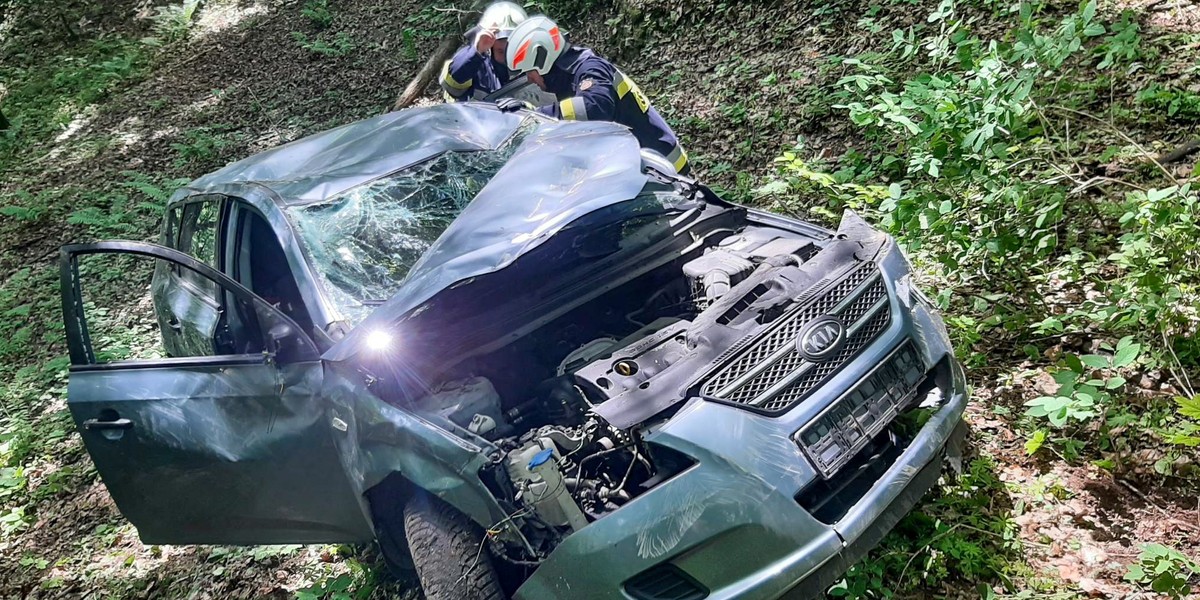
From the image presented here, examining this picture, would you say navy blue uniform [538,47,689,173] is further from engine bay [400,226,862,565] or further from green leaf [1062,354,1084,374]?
green leaf [1062,354,1084,374]

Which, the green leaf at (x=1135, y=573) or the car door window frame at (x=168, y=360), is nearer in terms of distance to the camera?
the green leaf at (x=1135, y=573)

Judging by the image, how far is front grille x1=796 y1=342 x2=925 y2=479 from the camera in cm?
248

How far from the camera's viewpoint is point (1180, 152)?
13.3 ft

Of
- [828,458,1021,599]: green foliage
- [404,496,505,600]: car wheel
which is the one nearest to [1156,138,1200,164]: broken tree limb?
[828,458,1021,599]: green foliage

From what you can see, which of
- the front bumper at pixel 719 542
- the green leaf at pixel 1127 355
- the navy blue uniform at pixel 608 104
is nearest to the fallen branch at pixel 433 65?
the navy blue uniform at pixel 608 104

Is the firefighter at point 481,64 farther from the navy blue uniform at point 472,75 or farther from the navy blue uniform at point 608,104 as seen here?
the navy blue uniform at point 608,104

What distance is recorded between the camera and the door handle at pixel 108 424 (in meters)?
3.55

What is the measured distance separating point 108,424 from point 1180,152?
5.44 meters

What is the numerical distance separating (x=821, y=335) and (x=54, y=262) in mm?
7869

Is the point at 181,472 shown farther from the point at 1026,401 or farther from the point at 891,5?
the point at 891,5

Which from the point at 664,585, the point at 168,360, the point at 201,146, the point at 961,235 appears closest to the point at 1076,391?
the point at 961,235

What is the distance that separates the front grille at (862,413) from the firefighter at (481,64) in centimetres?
408

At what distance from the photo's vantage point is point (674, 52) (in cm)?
783

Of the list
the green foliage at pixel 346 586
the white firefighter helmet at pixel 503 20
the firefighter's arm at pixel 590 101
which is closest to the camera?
the green foliage at pixel 346 586
